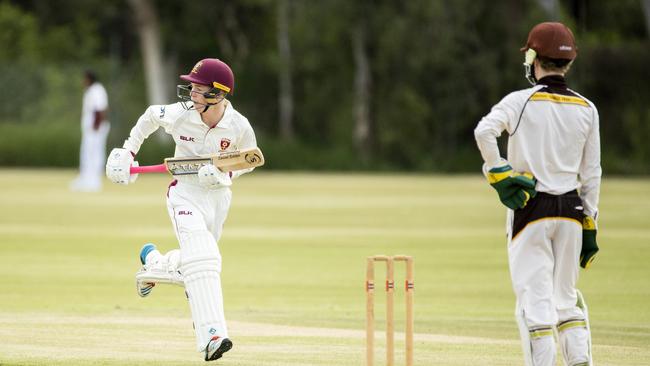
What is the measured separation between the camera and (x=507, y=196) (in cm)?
591

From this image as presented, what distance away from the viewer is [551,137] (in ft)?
19.7

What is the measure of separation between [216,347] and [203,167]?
3.31ft

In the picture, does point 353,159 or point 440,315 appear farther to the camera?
point 353,159

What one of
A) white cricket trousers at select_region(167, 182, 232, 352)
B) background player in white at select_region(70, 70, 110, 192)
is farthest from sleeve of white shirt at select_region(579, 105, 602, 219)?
background player in white at select_region(70, 70, 110, 192)

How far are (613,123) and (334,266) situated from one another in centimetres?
2241

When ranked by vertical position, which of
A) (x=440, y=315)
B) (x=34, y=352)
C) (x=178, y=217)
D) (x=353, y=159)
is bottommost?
(x=353, y=159)

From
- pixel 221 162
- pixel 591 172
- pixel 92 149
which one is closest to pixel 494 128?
pixel 591 172

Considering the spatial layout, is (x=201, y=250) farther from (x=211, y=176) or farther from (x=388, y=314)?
(x=388, y=314)

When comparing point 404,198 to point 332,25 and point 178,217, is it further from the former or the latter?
point 178,217

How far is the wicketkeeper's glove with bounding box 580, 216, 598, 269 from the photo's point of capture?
610 centimetres

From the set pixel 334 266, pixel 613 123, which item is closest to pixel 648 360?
pixel 334 266

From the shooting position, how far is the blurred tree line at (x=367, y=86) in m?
34.1

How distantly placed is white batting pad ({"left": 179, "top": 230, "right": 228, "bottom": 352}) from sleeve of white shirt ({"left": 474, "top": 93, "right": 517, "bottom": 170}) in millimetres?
1729

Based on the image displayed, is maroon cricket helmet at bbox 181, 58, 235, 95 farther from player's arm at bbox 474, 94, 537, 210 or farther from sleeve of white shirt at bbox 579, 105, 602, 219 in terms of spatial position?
sleeve of white shirt at bbox 579, 105, 602, 219
